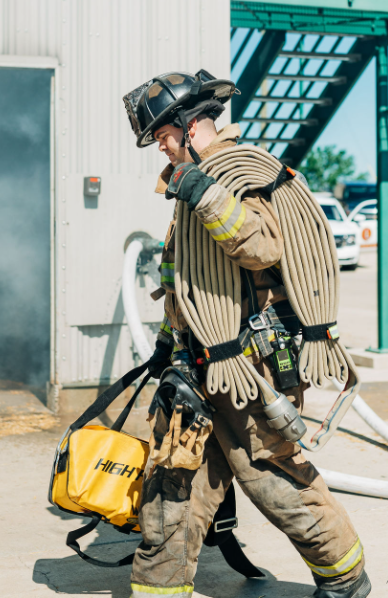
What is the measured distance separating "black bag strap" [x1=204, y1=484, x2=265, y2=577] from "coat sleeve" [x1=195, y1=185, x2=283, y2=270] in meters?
1.01

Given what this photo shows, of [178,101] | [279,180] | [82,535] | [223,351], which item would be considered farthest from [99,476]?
[178,101]

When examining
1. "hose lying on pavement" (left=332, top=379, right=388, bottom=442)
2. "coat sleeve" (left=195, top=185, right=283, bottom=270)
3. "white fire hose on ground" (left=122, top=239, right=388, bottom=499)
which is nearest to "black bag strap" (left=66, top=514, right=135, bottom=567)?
"coat sleeve" (left=195, top=185, right=283, bottom=270)

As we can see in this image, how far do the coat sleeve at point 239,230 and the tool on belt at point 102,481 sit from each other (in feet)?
2.81

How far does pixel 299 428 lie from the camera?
8.02 ft

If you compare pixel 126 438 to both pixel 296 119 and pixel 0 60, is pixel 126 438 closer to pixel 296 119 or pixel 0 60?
pixel 0 60

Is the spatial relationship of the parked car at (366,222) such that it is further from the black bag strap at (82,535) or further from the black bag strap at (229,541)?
the black bag strap at (82,535)

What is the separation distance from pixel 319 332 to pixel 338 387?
6.43 ft

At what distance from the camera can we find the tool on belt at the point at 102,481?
2.60 m

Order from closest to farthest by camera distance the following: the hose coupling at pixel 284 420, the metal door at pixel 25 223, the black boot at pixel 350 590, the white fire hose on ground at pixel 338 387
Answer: the hose coupling at pixel 284 420
the black boot at pixel 350 590
the white fire hose on ground at pixel 338 387
the metal door at pixel 25 223

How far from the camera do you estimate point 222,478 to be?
266 centimetres

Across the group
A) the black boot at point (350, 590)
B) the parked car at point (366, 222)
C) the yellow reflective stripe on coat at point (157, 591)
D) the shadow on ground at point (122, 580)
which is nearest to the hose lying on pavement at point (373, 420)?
the shadow on ground at point (122, 580)

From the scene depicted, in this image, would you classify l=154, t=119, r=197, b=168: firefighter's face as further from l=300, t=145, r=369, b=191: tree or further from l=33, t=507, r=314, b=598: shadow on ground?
l=300, t=145, r=369, b=191: tree

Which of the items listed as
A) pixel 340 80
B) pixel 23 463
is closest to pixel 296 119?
pixel 340 80

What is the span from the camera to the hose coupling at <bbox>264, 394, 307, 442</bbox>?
243 cm
